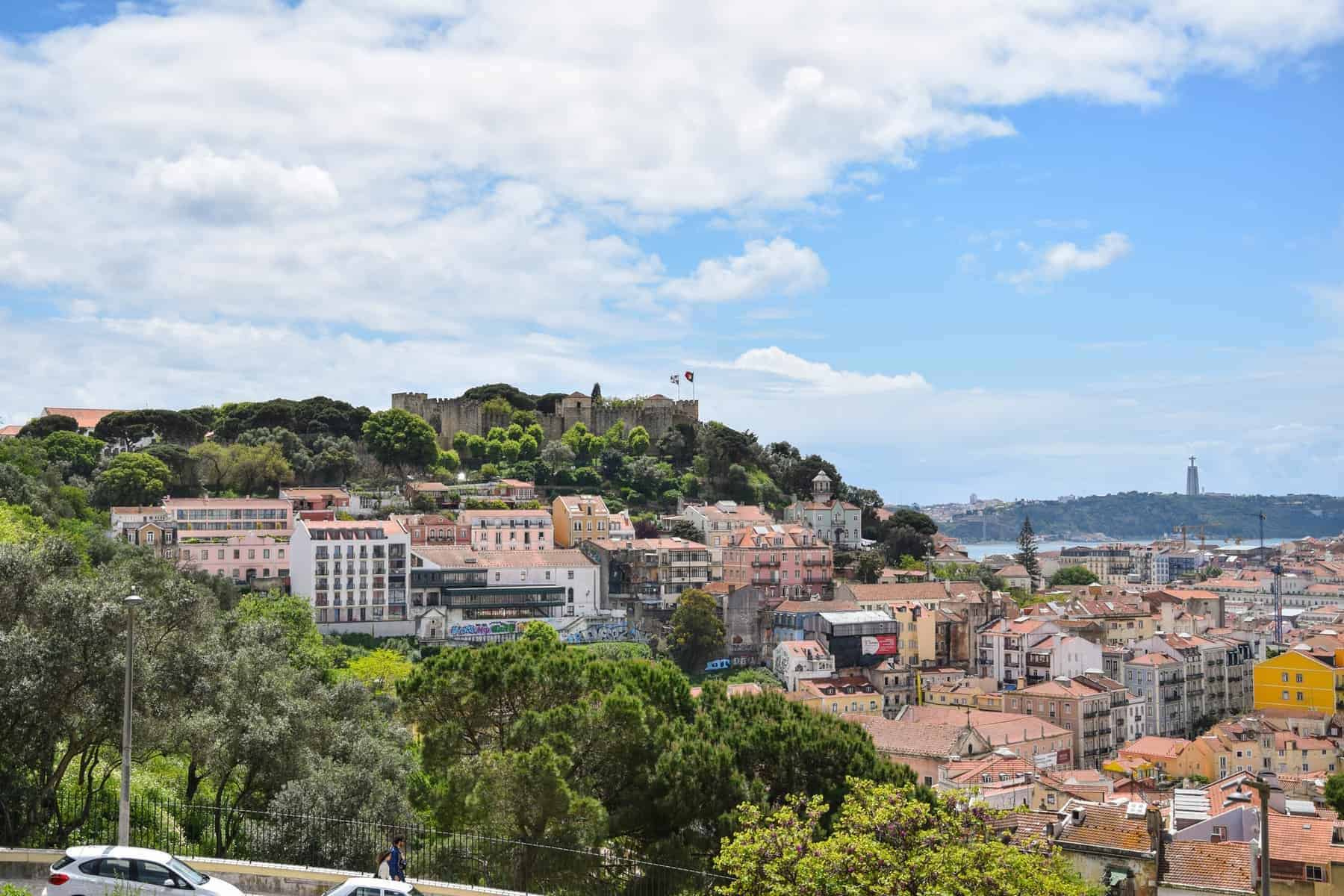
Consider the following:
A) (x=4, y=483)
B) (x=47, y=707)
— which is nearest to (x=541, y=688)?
(x=47, y=707)

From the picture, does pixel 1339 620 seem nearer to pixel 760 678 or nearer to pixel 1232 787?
pixel 760 678

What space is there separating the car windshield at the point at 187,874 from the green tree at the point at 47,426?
6971 cm

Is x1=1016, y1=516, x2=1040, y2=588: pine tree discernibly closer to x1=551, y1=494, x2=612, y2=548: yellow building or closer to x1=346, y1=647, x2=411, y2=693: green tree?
x1=551, y1=494, x2=612, y2=548: yellow building

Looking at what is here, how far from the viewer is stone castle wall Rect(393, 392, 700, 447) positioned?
300 ft

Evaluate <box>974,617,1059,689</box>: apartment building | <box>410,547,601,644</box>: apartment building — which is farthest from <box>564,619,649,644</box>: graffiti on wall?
<box>974,617,1059,689</box>: apartment building

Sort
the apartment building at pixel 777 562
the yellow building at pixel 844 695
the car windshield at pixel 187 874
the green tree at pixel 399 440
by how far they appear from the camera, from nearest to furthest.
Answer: the car windshield at pixel 187 874
the yellow building at pixel 844 695
the apartment building at pixel 777 562
the green tree at pixel 399 440

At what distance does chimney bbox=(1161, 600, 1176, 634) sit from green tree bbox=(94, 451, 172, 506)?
56623 mm

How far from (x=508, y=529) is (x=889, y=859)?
186 feet

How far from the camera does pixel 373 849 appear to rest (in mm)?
18609

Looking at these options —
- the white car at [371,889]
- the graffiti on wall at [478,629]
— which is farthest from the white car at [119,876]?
the graffiti on wall at [478,629]

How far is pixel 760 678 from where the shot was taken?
198 feet

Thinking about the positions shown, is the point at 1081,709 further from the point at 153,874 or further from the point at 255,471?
the point at 153,874

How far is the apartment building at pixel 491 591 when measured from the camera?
201 feet

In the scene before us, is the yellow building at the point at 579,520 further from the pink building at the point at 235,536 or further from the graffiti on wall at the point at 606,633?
the pink building at the point at 235,536
